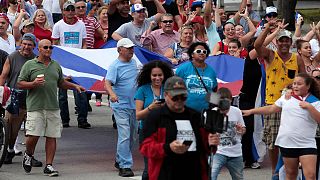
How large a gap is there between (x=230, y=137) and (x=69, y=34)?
19.5 ft

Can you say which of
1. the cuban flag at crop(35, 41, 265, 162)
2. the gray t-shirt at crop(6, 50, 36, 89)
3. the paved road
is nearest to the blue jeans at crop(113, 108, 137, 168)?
the paved road

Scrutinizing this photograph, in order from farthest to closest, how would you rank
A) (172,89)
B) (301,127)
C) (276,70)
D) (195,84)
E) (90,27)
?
(90,27) → (276,70) → (195,84) → (301,127) → (172,89)

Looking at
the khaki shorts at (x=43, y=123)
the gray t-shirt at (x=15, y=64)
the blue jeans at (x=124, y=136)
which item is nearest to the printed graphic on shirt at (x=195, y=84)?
the blue jeans at (x=124, y=136)

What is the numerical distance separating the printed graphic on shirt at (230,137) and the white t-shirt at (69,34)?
18.8 ft

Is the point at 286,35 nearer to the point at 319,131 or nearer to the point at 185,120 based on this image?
the point at 319,131

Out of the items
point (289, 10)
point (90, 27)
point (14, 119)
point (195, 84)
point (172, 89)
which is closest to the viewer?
point (172, 89)

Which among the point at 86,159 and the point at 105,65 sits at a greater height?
the point at 105,65

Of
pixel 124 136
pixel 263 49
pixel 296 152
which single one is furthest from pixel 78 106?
pixel 296 152

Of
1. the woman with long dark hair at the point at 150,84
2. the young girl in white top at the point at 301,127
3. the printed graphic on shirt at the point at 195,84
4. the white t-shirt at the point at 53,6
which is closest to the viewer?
the young girl in white top at the point at 301,127

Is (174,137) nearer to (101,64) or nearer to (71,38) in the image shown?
(101,64)

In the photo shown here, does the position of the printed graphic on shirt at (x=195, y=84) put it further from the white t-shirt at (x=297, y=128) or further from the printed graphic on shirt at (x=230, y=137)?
the white t-shirt at (x=297, y=128)

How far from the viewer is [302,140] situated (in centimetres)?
1080

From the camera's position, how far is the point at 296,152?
35.6 ft

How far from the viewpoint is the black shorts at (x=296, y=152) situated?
10.8 metres
